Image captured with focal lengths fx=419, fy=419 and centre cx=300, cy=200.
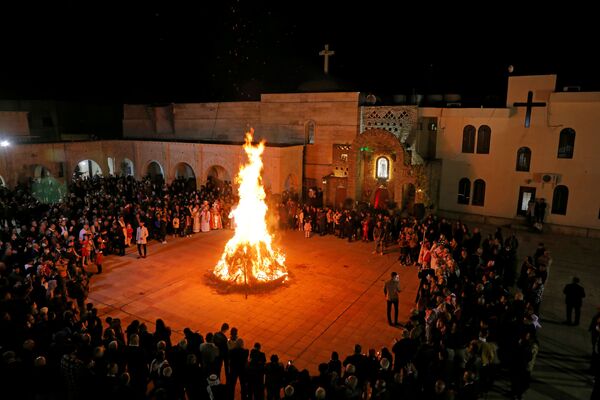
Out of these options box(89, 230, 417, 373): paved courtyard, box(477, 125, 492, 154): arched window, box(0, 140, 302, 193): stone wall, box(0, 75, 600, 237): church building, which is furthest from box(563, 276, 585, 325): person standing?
box(0, 140, 302, 193): stone wall

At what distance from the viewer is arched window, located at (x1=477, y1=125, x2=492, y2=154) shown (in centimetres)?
2555

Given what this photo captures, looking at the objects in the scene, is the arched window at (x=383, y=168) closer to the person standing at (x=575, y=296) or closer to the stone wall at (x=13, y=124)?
the person standing at (x=575, y=296)

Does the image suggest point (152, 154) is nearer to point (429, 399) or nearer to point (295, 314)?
point (295, 314)

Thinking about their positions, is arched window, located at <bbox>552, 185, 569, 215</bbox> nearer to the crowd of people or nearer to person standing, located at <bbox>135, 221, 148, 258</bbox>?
the crowd of people

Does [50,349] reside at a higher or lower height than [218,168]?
lower

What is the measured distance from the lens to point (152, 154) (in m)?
32.6

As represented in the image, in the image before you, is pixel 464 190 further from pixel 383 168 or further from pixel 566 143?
pixel 566 143

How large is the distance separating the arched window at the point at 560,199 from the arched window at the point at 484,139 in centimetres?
440

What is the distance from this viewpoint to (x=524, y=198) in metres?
25.1

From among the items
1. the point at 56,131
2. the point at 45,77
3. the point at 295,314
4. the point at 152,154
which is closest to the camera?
the point at 295,314

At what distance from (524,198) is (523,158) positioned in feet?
7.84

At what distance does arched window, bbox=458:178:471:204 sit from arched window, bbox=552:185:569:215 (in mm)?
4646

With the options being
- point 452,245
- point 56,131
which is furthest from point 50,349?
point 56,131

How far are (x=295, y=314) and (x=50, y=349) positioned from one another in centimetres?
709
